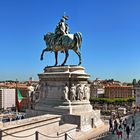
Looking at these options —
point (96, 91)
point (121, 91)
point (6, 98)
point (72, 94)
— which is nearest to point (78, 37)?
point (72, 94)

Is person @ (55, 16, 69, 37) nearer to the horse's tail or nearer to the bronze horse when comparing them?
the bronze horse

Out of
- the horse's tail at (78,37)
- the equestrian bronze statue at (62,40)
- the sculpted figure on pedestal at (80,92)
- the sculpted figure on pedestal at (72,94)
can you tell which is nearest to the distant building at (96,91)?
the equestrian bronze statue at (62,40)

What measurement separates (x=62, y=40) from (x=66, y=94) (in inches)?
151

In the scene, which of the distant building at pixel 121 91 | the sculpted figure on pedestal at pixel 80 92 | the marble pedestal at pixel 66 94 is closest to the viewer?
the marble pedestal at pixel 66 94

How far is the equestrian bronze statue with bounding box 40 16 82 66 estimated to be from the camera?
20719 mm

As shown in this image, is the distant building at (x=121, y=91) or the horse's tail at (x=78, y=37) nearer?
the horse's tail at (x=78, y=37)

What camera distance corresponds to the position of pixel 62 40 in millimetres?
20891

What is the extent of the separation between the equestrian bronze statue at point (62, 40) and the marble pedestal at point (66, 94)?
137 centimetres

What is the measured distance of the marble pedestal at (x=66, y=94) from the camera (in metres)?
19.1

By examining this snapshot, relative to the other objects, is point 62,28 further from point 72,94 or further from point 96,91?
point 96,91

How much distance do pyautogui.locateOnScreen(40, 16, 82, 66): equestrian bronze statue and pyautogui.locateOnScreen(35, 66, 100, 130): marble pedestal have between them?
4.49 feet

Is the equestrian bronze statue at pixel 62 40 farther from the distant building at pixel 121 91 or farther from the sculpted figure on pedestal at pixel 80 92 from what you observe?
the distant building at pixel 121 91

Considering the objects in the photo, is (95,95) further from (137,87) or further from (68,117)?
(68,117)

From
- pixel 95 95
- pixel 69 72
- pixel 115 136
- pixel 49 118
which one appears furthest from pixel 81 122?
pixel 95 95
